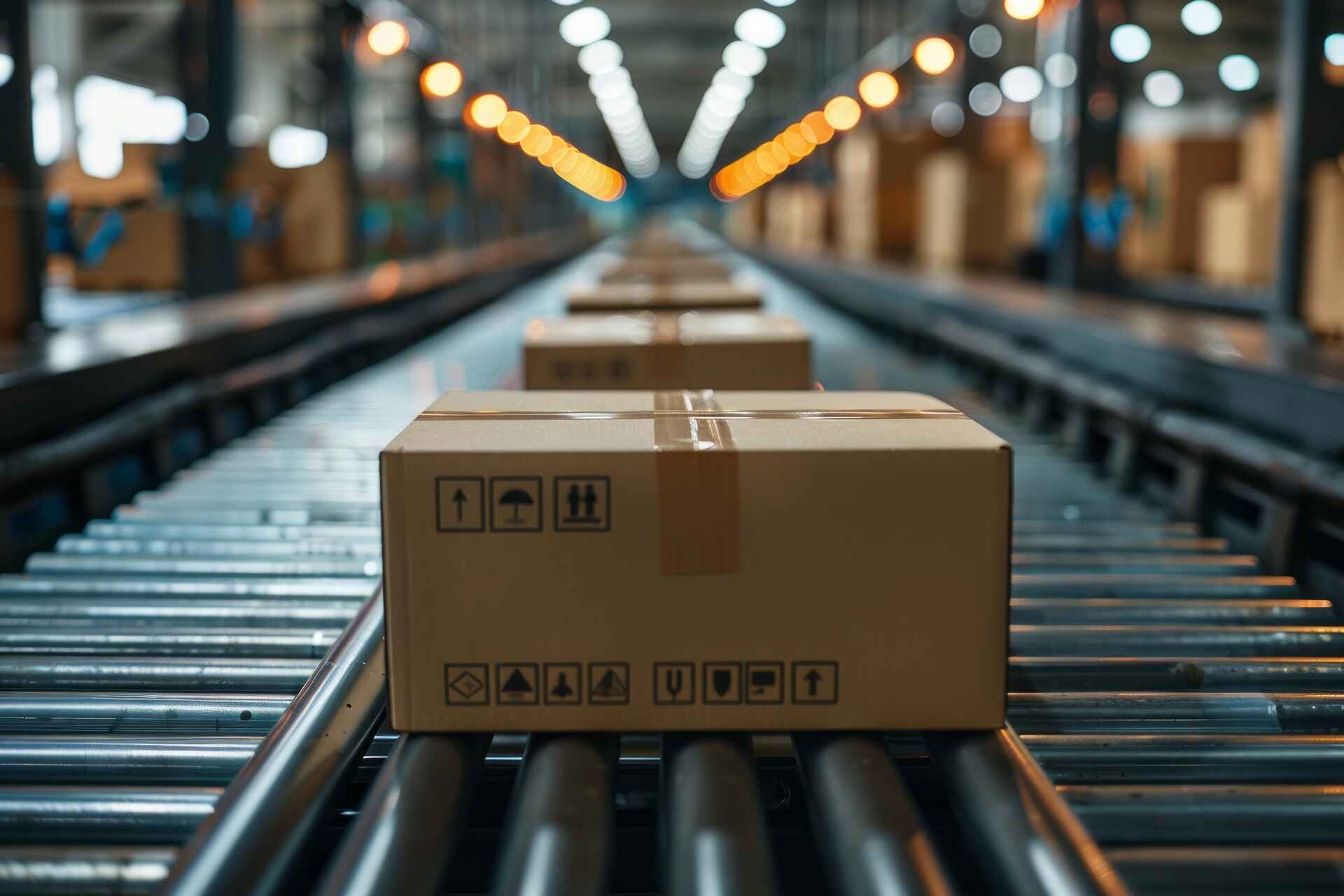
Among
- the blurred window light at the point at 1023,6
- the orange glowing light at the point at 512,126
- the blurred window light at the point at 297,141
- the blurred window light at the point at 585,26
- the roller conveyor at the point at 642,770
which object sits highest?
the blurred window light at the point at 585,26

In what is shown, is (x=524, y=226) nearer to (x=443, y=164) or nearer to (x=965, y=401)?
(x=443, y=164)

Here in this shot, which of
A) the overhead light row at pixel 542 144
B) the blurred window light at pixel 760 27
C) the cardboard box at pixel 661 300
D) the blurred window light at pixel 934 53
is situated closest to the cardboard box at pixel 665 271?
the cardboard box at pixel 661 300

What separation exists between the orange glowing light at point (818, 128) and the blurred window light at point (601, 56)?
6.68 metres

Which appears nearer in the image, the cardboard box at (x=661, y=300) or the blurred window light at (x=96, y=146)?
the cardboard box at (x=661, y=300)

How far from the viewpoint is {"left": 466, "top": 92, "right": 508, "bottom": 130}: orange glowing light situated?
14.3 metres

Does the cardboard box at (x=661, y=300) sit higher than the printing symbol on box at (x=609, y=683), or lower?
higher

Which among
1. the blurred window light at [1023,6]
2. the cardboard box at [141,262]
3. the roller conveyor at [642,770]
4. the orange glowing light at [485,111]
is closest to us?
the roller conveyor at [642,770]

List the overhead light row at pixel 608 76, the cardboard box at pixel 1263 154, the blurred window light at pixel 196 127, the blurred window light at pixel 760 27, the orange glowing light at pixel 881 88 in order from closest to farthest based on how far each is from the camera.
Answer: the blurred window light at pixel 196 127, the cardboard box at pixel 1263 154, the orange glowing light at pixel 881 88, the blurred window light at pixel 760 27, the overhead light row at pixel 608 76

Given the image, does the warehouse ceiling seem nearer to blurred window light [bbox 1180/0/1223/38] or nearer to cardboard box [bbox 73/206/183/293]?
blurred window light [bbox 1180/0/1223/38]

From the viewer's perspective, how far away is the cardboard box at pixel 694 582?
159 cm

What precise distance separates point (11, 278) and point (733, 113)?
3103cm

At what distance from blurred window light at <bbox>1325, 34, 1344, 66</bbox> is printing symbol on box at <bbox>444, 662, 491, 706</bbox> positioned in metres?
4.51

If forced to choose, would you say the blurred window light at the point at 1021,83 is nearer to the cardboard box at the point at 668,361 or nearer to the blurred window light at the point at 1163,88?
the blurred window light at the point at 1163,88

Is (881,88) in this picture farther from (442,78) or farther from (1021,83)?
(1021,83)
